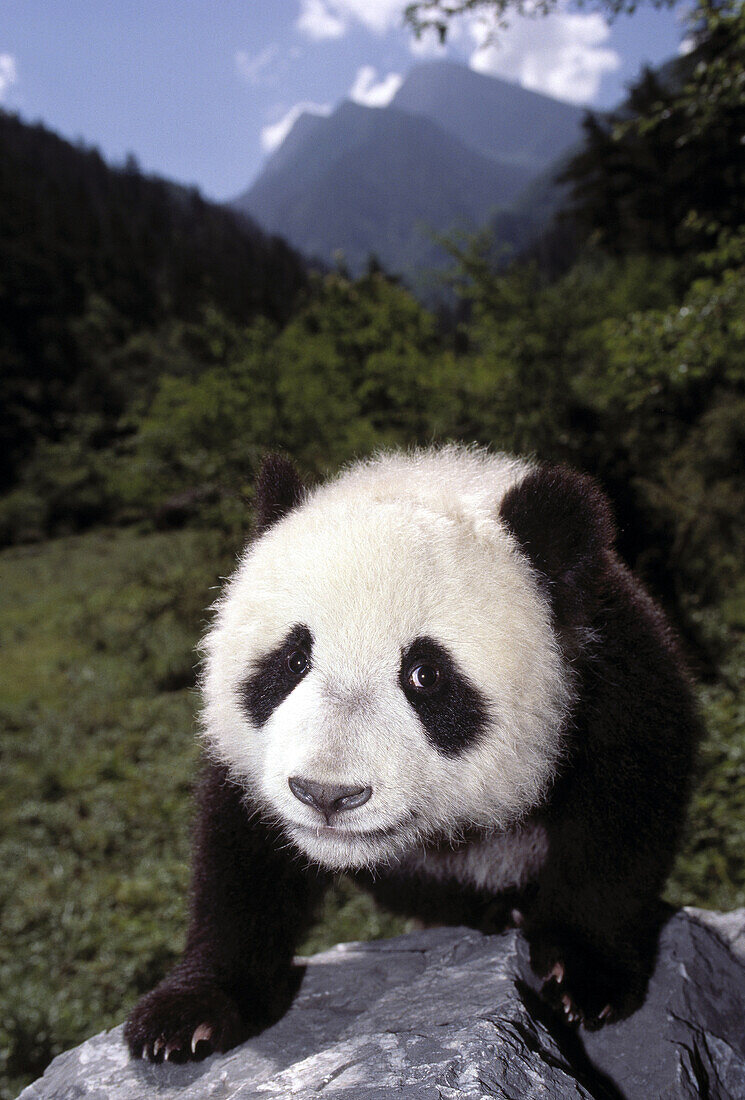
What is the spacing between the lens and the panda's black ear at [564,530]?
155 centimetres

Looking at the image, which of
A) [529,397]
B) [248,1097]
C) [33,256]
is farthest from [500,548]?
[33,256]

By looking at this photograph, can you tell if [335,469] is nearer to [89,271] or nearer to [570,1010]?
[570,1010]

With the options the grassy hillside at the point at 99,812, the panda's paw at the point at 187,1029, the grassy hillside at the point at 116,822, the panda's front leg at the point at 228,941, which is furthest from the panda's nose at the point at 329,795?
the grassy hillside at the point at 99,812

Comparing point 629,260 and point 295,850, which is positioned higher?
point 629,260

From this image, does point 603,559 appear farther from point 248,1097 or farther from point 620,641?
point 248,1097

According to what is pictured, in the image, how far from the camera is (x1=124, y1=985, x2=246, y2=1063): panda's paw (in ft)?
6.12

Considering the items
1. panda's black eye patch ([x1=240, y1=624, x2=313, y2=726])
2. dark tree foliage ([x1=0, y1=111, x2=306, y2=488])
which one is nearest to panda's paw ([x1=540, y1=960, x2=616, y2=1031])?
panda's black eye patch ([x1=240, y1=624, x2=313, y2=726])

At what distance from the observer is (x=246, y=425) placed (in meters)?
7.55

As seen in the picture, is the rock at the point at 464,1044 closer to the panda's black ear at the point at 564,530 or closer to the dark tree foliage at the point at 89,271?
the panda's black ear at the point at 564,530

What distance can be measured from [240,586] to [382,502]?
452 millimetres

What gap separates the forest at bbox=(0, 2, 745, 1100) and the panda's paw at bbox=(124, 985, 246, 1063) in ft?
1.42

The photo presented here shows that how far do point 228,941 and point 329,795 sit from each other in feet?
3.02

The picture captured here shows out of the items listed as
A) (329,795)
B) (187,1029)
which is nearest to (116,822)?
(187,1029)

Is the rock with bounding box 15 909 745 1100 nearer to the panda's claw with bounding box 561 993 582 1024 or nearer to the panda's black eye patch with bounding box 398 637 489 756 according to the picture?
the panda's claw with bounding box 561 993 582 1024
